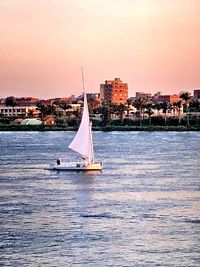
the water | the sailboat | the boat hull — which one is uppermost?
the sailboat

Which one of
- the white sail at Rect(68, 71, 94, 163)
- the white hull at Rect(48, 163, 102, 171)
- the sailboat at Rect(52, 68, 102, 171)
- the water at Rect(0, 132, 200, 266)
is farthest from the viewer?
the white sail at Rect(68, 71, 94, 163)

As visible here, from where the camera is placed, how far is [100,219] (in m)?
41.7

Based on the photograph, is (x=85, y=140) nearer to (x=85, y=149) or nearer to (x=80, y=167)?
(x=85, y=149)

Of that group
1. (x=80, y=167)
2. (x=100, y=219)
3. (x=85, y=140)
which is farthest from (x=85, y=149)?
(x=100, y=219)

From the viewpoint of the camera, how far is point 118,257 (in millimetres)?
33125

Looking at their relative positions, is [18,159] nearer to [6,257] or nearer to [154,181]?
[154,181]

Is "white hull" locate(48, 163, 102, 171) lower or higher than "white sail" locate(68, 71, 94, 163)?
lower

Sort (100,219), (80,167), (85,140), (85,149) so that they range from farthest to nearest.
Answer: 1. (85,140)
2. (85,149)
3. (80,167)
4. (100,219)

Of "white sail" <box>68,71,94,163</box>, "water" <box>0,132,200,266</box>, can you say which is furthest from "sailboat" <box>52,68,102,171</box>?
"water" <box>0,132,200,266</box>

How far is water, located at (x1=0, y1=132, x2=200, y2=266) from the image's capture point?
33.3 meters

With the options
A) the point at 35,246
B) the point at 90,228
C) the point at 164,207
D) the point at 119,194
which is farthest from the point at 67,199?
the point at 35,246

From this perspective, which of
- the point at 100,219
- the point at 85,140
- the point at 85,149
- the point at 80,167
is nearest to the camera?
the point at 100,219

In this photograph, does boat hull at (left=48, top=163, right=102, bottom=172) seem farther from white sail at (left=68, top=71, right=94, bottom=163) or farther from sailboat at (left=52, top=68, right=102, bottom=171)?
white sail at (left=68, top=71, right=94, bottom=163)

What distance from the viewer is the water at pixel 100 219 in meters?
33.3
